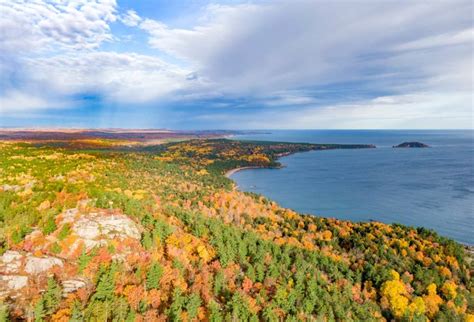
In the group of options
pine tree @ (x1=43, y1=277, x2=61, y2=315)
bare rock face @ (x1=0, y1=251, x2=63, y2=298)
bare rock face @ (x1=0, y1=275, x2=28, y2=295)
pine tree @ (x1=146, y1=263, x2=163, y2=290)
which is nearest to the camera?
pine tree @ (x1=43, y1=277, x2=61, y2=315)

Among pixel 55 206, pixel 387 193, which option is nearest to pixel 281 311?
pixel 55 206

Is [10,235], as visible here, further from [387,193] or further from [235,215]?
[387,193]

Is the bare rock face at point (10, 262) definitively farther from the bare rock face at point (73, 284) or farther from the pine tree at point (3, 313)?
the bare rock face at point (73, 284)

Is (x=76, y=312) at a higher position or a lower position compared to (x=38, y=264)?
lower

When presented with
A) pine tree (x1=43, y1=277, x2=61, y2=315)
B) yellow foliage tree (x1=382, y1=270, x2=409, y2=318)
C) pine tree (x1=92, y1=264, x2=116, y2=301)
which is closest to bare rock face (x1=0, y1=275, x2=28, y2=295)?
pine tree (x1=43, y1=277, x2=61, y2=315)

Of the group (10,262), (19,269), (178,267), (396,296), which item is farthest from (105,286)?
(396,296)

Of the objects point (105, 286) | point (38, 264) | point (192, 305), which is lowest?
point (192, 305)

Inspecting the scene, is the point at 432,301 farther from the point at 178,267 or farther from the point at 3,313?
Result: the point at 3,313

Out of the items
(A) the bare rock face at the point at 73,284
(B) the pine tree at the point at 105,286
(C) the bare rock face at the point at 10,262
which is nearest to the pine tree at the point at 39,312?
(A) the bare rock face at the point at 73,284

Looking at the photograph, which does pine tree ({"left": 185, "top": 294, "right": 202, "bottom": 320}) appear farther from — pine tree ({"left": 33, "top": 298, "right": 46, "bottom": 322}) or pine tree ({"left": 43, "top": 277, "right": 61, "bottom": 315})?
pine tree ({"left": 33, "top": 298, "right": 46, "bottom": 322})
